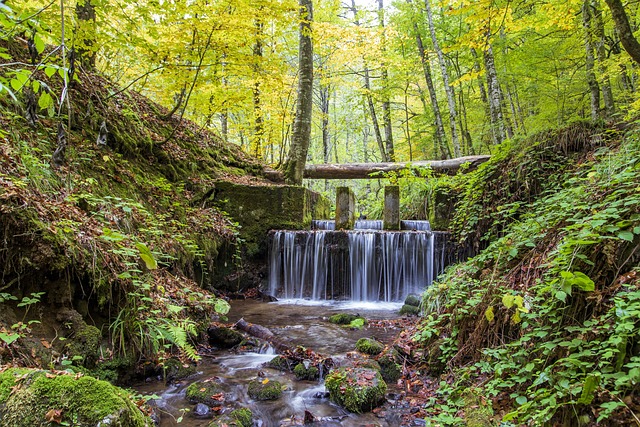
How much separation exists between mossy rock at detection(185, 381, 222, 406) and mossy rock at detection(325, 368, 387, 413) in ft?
3.57

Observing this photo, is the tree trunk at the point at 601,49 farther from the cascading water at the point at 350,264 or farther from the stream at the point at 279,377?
the stream at the point at 279,377

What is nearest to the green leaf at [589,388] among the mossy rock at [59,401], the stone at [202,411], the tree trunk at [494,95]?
the mossy rock at [59,401]

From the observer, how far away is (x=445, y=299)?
4.12 m

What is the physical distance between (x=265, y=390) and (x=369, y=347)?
54.7 inches

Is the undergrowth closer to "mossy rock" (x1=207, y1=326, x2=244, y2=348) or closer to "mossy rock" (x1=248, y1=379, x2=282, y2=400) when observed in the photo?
"mossy rock" (x1=248, y1=379, x2=282, y2=400)

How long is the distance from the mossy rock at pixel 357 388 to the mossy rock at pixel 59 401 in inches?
76.7

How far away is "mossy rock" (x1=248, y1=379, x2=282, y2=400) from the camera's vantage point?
3359mm

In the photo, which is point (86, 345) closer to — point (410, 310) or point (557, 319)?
point (557, 319)

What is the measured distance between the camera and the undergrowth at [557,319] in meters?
1.93

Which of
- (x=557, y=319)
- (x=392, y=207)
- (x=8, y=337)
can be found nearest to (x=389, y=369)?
(x=557, y=319)

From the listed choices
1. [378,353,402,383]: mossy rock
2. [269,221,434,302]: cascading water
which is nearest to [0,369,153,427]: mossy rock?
[378,353,402,383]: mossy rock

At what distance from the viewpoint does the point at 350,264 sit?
7.97 meters

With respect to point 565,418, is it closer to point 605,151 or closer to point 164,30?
point 605,151

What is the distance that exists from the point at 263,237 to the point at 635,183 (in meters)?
6.76
